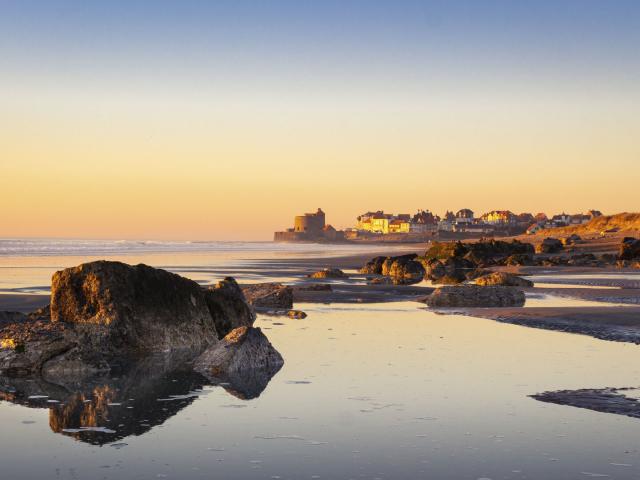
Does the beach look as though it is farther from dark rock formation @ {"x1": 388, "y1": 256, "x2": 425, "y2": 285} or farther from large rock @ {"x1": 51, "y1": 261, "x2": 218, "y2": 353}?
dark rock formation @ {"x1": 388, "y1": 256, "x2": 425, "y2": 285}

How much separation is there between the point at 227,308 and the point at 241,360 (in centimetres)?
391

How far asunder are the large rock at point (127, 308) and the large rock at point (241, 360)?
1848 millimetres

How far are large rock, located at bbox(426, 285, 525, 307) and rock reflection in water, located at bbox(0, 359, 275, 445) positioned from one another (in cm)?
1039

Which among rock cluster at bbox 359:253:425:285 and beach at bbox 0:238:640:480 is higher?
rock cluster at bbox 359:253:425:285

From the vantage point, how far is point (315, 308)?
66.0ft

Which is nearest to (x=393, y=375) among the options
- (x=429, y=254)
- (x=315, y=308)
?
(x=315, y=308)

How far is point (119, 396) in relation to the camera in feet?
31.3

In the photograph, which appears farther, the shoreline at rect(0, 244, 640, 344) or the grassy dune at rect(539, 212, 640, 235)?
the grassy dune at rect(539, 212, 640, 235)

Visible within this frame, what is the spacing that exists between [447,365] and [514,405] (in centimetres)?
270

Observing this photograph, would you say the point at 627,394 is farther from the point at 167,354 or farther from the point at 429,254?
the point at 429,254

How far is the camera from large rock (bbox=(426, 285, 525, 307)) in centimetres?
2072

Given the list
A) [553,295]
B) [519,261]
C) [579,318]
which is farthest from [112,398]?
[519,261]

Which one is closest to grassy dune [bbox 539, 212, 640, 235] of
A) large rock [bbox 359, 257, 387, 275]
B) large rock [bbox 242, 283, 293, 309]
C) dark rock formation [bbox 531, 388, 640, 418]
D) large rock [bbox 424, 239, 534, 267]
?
large rock [bbox 424, 239, 534, 267]

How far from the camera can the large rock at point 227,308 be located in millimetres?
14836
